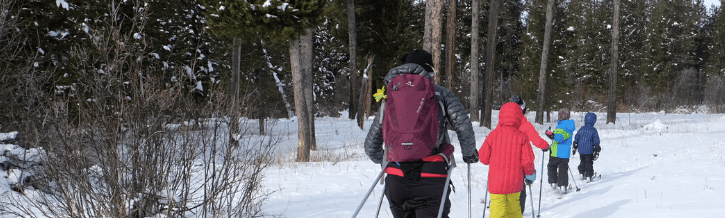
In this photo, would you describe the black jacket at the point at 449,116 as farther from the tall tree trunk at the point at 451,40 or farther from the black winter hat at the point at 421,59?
the tall tree trunk at the point at 451,40

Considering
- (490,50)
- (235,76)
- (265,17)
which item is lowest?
(235,76)

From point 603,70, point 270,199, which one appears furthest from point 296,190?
point 603,70

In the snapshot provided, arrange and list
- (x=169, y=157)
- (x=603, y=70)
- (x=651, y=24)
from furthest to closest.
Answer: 1. (x=651, y=24)
2. (x=603, y=70)
3. (x=169, y=157)

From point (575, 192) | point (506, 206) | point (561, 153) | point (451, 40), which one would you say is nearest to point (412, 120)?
point (506, 206)

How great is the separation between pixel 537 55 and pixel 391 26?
34.9 feet

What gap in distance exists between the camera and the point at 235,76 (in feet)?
55.7

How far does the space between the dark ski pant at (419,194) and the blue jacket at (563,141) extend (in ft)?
17.0

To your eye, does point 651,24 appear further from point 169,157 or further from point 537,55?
point 169,157

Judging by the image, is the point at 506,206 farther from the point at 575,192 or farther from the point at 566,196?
the point at 575,192

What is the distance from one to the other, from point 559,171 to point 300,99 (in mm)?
5611

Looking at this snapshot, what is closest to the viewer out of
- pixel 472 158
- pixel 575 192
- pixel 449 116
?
pixel 449 116

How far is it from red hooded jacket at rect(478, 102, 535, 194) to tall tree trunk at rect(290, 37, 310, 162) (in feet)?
20.6

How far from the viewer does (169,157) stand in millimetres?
4410

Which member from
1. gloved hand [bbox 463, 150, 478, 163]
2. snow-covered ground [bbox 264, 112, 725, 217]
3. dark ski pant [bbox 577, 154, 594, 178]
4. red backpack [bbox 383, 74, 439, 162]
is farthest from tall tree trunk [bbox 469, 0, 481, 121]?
red backpack [bbox 383, 74, 439, 162]
